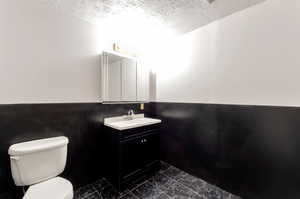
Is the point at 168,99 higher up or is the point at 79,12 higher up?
the point at 79,12

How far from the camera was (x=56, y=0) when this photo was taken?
1.36 meters

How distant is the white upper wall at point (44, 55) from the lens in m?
1.21

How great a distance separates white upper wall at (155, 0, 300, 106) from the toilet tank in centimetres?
180

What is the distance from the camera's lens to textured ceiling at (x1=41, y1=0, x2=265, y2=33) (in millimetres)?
1376

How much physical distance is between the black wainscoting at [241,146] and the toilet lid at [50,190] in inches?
→ 63.6

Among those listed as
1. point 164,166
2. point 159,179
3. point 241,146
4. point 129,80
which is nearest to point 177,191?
point 159,179

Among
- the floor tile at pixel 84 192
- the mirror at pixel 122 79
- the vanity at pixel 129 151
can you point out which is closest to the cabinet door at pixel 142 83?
the mirror at pixel 122 79

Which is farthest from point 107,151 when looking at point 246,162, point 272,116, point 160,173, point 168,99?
point 272,116

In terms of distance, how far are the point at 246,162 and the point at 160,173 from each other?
1.20 metres

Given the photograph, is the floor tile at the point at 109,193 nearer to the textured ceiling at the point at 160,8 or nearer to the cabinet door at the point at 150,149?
the cabinet door at the point at 150,149

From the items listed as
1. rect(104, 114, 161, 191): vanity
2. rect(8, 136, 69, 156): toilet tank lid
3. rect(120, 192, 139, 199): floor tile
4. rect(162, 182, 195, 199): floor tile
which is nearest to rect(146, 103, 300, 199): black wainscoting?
rect(162, 182, 195, 199): floor tile

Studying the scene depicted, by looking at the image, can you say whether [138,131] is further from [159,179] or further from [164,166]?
[164,166]

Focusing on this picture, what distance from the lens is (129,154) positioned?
1.69 m

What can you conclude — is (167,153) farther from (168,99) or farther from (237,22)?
(237,22)
